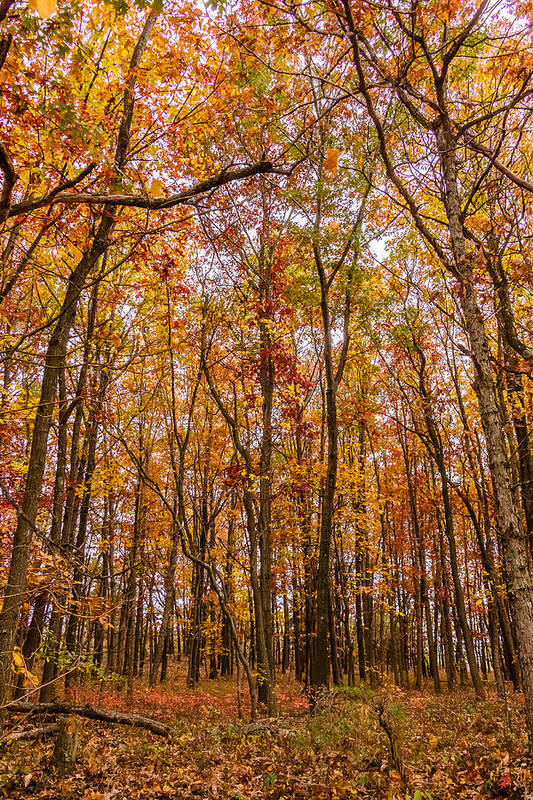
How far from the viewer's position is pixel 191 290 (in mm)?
11727

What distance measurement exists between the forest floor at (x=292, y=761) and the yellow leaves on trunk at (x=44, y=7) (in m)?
5.84

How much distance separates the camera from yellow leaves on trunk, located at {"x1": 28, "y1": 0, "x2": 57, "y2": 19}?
1.46m

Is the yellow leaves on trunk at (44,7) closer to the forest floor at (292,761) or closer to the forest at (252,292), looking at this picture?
the forest at (252,292)

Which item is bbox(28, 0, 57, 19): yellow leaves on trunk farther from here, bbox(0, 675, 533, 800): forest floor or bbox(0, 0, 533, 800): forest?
bbox(0, 675, 533, 800): forest floor

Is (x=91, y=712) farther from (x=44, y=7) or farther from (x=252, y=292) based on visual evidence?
(x=252, y=292)

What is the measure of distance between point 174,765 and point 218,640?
19.2m

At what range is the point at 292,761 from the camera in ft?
19.8

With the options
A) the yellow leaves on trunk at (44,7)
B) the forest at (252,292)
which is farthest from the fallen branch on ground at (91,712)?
the yellow leaves on trunk at (44,7)

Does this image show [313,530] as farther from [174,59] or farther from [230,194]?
[174,59]

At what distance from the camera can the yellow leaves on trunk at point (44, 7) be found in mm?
1458

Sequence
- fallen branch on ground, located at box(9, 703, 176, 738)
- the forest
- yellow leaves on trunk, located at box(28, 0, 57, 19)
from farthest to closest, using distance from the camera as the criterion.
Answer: fallen branch on ground, located at box(9, 703, 176, 738)
the forest
yellow leaves on trunk, located at box(28, 0, 57, 19)

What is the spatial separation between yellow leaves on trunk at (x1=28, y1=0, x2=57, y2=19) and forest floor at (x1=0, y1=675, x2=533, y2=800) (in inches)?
230

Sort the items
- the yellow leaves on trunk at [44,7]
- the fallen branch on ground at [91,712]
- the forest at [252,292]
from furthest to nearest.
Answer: the fallen branch on ground at [91,712] → the forest at [252,292] → the yellow leaves on trunk at [44,7]

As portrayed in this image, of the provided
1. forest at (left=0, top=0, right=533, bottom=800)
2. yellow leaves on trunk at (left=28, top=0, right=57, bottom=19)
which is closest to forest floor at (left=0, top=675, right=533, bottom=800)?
forest at (left=0, top=0, right=533, bottom=800)
